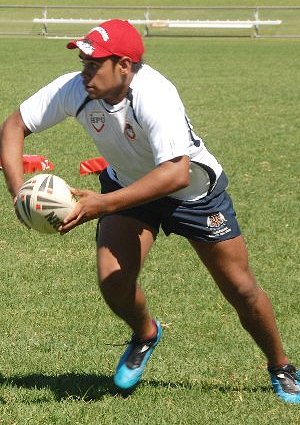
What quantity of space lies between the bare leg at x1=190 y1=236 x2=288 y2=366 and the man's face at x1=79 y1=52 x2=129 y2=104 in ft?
3.21

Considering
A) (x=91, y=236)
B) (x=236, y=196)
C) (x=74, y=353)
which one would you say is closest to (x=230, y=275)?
(x=74, y=353)

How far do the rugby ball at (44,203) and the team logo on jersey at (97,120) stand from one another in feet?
1.36

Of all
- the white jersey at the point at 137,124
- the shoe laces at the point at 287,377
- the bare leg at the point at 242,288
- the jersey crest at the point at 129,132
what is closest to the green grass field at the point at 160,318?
the shoe laces at the point at 287,377

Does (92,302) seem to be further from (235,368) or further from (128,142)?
(128,142)

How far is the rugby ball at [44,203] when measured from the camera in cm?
446

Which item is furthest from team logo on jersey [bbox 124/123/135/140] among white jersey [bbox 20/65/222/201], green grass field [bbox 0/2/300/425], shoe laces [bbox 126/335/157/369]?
green grass field [bbox 0/2/300/425]

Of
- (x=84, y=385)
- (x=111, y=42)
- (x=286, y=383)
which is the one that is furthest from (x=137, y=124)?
(x=286, y=383)

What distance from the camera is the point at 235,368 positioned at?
5691 millimetres

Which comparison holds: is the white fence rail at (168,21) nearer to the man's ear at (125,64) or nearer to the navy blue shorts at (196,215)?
the navy blue shorts at (196,215)

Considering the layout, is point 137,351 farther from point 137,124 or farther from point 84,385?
point 137,124

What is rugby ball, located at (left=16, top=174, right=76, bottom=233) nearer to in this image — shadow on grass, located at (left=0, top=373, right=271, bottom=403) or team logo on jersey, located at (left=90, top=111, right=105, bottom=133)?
team logo on jersey, located at (left=90, top=111, right=105, bottom=133)

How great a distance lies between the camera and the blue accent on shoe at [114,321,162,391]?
5188 millimetres

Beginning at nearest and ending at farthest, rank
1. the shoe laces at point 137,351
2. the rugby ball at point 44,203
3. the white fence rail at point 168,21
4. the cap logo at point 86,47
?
1. the rugby ball at point 44,203
2. the cap logo at point 86,47
3. the shoe laces at point 137,351
4. the white fence rail at point 168,21

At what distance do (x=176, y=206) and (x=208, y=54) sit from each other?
2573 cm
